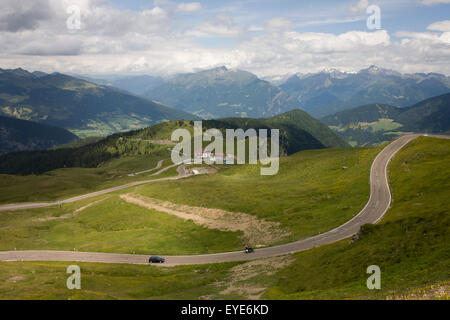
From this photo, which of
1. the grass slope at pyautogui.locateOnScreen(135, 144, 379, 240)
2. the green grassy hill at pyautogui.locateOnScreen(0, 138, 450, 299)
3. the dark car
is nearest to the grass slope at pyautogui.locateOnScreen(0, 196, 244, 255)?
the dark car

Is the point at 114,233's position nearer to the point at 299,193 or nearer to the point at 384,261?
the point at 299,193

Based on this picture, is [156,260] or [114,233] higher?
[156,260]

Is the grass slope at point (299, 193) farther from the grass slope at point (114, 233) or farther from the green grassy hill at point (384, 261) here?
the green grassy hill at point (384, 261)

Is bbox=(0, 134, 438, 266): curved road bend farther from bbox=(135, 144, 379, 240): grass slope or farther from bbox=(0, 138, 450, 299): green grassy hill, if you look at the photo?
bbox=(0, 138, 450, 299): green grassy hill

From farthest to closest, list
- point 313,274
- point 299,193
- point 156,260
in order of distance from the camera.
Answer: point 299,193, point 156,260, point 313,274

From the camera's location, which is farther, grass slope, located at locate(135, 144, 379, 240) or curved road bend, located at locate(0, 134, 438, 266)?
grass slope, located at locate(135, 144, 379, 240)

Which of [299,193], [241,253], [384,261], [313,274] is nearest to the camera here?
[384,261]

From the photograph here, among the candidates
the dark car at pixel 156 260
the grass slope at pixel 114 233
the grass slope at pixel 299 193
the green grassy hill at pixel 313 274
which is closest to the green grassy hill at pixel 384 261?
the green grassy hill at pixel 313 274

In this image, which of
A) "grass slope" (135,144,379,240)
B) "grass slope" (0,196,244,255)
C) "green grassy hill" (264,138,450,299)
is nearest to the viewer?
"green grassy hill" (264,138,450,299)

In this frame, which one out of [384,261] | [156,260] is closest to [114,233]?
[156,260]

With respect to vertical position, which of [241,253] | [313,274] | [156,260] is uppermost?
[313,274]
